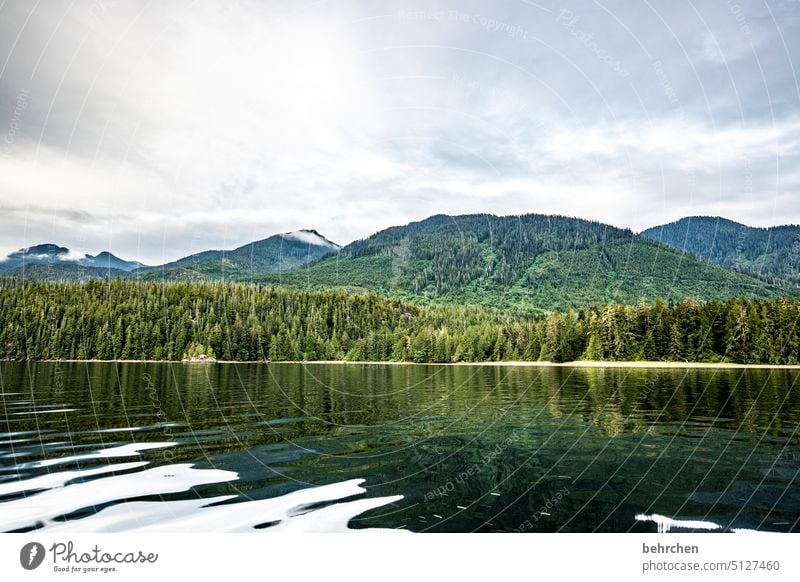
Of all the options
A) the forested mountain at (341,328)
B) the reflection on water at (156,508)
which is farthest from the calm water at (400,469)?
the forested mountain at (341,328)

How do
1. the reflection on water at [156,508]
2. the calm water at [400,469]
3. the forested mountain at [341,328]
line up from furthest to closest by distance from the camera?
the forested mountain at [341,328], the calm water at [400,469], the reflection on water at [156,508]

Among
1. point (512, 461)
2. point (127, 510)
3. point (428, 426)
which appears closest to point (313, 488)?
point (127, 510)

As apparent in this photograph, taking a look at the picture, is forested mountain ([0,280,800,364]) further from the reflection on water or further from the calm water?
the reflection on water

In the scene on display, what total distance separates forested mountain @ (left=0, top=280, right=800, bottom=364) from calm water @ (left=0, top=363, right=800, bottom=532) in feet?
238

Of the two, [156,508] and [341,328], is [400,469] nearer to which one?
[156,508]

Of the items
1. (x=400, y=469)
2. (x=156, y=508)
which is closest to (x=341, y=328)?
(x=400, y=469)

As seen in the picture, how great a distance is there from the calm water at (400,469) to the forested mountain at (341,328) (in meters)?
72.5

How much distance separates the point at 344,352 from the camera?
155125 mm

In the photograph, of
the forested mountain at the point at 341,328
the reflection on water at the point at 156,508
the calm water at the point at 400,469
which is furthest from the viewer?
the forested mountain at the point at 341,328

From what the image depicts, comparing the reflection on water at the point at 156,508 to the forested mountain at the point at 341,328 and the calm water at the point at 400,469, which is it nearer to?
the calm water at the point at 400,469

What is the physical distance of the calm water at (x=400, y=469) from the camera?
10.5 meters

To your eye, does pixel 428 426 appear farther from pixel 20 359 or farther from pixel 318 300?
pixel 318 300

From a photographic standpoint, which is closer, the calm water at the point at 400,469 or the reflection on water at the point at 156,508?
the reflection on water at the point at 156,508

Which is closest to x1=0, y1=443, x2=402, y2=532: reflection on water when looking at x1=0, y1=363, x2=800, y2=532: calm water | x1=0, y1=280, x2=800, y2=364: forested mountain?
x1=0, y1=363, x2=800, y2=532: calm water
